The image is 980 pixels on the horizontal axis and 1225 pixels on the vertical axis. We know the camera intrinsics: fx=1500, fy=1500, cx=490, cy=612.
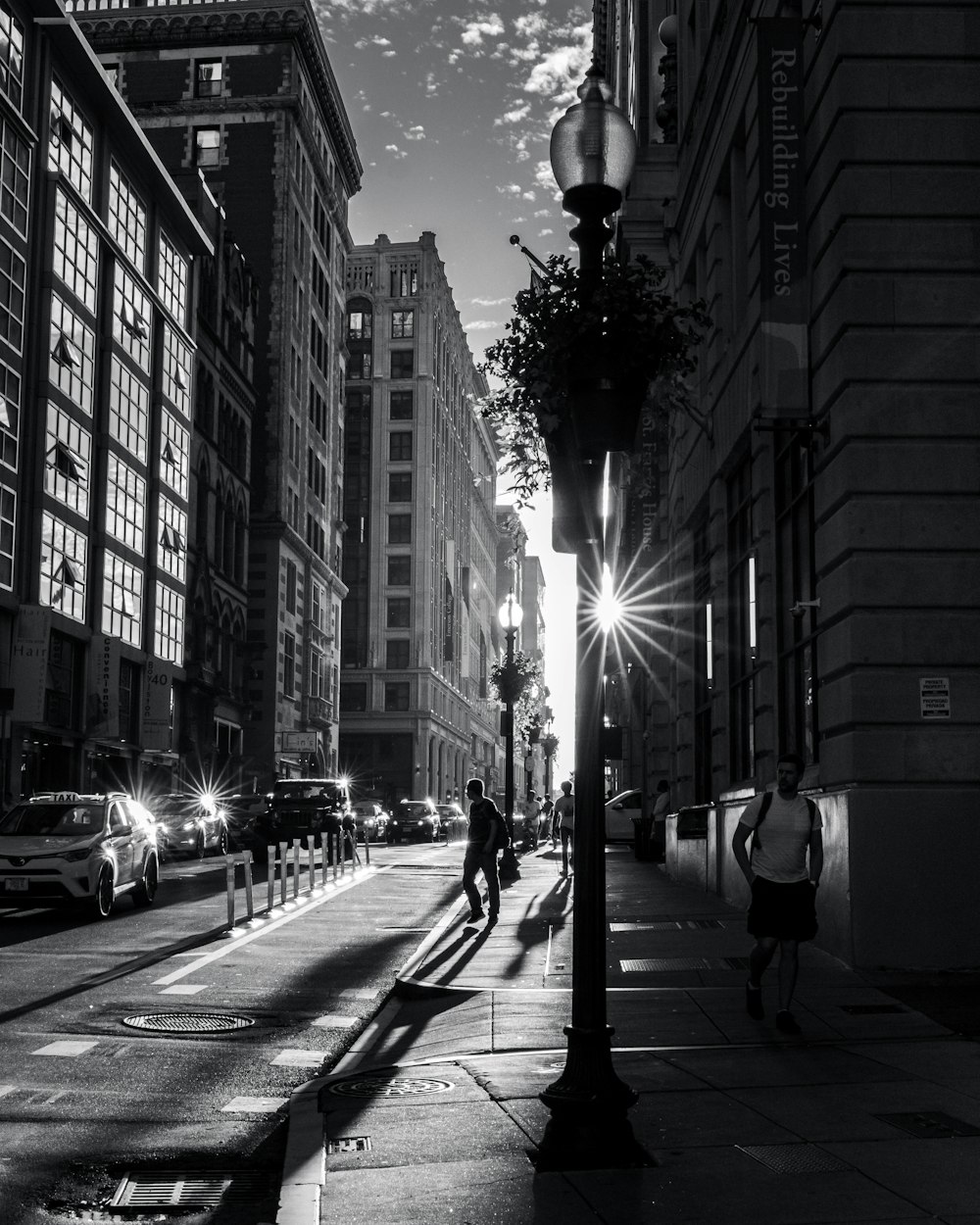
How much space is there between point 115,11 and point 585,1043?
3349 inches

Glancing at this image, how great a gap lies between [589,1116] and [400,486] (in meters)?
109

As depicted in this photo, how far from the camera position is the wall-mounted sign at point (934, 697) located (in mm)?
13227

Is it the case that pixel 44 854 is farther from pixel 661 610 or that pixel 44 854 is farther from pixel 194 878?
pixel 661 610

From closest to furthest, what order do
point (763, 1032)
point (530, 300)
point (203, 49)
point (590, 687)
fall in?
point (590, 687) → point (530, 300) → point (763, 1032) → point (203, 49)

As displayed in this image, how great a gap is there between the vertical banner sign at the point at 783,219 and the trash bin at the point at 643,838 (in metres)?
20.2

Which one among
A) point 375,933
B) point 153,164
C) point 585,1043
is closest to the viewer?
point 585,1043

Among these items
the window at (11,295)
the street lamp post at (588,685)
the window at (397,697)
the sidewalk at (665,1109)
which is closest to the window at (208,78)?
the window at (11,295)

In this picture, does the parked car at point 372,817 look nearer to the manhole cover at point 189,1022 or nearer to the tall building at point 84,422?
the tall building at point 84,422

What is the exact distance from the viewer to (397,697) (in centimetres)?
11056

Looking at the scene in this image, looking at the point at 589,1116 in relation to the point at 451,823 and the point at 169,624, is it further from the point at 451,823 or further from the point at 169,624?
the point at 451,823

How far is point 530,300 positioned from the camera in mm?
8070

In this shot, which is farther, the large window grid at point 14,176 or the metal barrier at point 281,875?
the large window grid at point 14,176

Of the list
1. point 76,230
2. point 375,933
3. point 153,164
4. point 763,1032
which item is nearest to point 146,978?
point 375,933

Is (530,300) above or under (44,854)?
above
